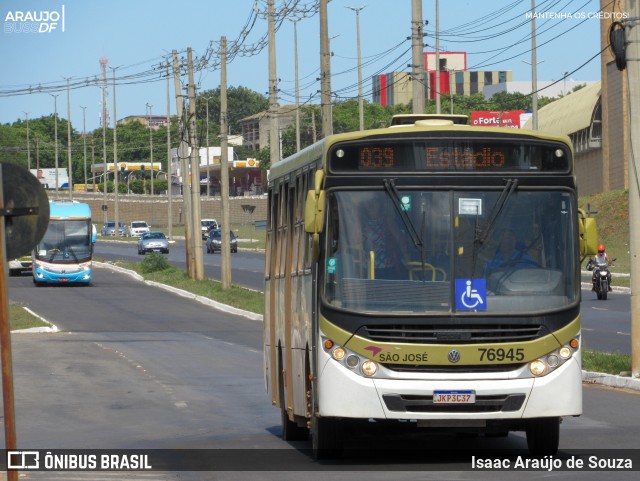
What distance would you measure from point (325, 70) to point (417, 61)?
4302 millimetres

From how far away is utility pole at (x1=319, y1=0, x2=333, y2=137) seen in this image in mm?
33250

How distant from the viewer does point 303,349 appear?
42.4 feet

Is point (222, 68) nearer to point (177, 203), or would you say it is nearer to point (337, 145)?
point (337, 145)

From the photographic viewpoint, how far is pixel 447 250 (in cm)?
1198

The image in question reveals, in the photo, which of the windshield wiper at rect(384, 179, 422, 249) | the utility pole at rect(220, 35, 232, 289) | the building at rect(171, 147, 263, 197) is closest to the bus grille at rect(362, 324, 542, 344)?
the windshield wiper at rect(384, 179, 422, 249)

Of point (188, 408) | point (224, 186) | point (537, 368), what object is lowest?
point (188, 408)

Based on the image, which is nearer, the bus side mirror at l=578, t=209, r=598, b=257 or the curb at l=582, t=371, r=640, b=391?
the bus side mirror at l=578, t=209, r=598, b=257

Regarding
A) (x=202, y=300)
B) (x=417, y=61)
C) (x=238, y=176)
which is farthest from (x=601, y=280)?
(x=238, y=176)

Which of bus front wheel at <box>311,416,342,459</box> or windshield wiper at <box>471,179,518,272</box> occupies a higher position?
windshield wiper at <box>471,179,518,272</box>

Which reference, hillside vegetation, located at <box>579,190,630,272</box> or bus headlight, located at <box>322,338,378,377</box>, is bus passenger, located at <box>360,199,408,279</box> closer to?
bus headlight, located at <box>322,338,378,377</box>

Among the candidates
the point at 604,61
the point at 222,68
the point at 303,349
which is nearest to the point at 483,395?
the point at 303,349

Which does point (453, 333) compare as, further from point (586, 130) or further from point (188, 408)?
point (586, 130)

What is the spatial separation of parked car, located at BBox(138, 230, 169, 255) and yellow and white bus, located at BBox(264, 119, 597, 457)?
74820 mm

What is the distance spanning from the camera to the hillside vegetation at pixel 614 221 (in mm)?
65250
